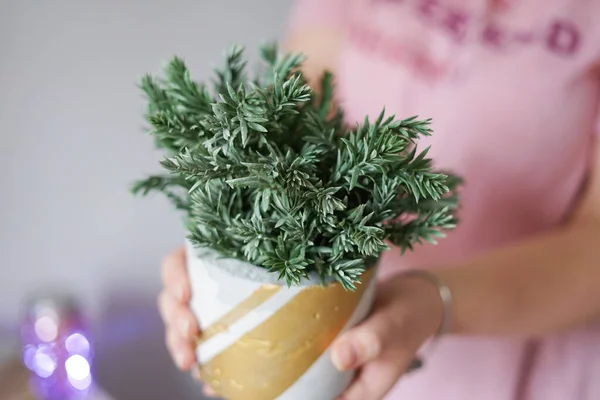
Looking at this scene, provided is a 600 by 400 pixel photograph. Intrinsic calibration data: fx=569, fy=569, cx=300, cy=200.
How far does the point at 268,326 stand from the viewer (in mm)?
345

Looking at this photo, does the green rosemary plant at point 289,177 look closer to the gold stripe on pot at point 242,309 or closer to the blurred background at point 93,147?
the gold stripe on pot at point 242,309

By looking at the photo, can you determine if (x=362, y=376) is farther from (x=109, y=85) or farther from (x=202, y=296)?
(x=109, y=85)

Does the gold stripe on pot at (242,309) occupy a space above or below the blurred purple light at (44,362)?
above

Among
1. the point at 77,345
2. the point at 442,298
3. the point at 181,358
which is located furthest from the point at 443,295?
the point at 77,345

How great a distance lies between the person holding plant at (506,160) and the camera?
0.54m

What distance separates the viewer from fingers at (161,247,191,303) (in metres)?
0.40

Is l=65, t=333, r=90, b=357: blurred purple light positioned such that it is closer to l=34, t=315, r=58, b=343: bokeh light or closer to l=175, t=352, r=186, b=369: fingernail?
l=34, t=315, r=58, b=343: bokeh light

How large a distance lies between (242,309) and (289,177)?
10cm

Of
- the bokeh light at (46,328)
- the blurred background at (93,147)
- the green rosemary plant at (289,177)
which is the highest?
the green rosemary plant at (289,177)

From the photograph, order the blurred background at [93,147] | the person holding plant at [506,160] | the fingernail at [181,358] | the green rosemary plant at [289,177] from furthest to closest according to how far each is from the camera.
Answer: the blurred background at [93,147]
the person holding plant at [506,160]
the fingernail at [181,358]
the green rosemary plant at [289,177]

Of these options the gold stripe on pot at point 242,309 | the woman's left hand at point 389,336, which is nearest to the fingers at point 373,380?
the woman's left hand at point 389,336

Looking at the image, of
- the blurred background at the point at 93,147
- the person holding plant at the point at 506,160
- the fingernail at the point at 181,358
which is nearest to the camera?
the fingernail at the point at 181,358

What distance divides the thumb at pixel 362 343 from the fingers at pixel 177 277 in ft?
0.37

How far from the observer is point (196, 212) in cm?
34
